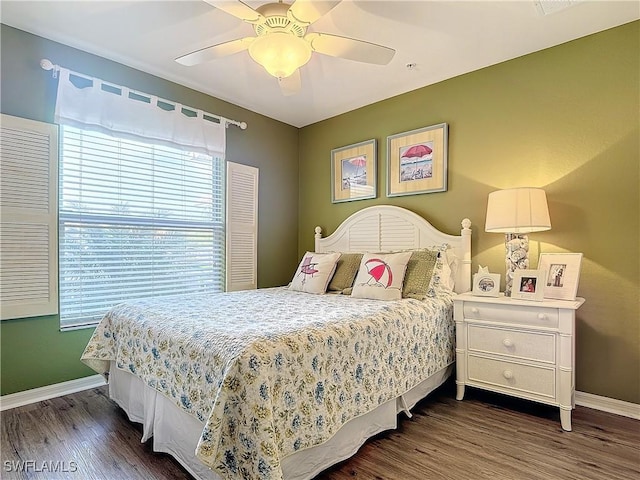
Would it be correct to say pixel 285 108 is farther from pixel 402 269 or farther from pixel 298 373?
pixel 298 373

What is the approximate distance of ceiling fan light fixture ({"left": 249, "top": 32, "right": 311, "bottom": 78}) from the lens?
1899 millimetres

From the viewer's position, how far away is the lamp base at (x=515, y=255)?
8.39 ft

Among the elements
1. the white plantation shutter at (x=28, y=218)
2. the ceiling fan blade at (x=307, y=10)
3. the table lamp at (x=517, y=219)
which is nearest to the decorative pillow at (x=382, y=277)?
the table lamp at (x=517, y=219)

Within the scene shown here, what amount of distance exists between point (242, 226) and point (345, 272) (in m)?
1.29

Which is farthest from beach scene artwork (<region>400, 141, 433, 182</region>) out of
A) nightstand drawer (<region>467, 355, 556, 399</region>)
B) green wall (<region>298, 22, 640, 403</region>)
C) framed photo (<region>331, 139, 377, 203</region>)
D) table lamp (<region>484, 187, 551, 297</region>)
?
nightstand drawer (<region>467, 355, 556, 399</region>)

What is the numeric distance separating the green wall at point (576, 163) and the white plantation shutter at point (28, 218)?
3008 millimetres

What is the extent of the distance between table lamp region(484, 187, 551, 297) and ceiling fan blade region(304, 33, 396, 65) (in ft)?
4.04

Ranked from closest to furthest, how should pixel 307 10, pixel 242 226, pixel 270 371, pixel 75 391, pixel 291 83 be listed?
pixel 270 371
pixel 307 10
pixel 291 83
pixel 75 391
pixel 242 226

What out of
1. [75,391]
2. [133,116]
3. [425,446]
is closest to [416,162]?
[425,446]

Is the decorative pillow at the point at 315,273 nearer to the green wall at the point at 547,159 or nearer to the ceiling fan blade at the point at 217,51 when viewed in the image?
the green wall at the point at 547,159

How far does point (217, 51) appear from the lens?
2.16 metres

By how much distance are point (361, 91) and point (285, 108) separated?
0.88 m

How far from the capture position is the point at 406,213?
338cm

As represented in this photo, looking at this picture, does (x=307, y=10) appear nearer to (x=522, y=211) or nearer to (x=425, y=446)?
(x=522, y=211)
